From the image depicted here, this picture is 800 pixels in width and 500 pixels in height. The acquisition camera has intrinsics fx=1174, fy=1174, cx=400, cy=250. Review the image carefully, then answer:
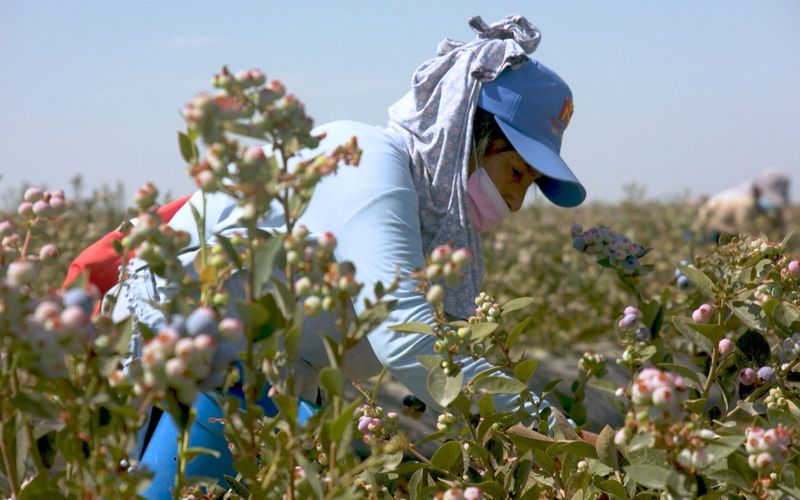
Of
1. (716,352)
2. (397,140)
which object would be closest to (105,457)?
(716,352)

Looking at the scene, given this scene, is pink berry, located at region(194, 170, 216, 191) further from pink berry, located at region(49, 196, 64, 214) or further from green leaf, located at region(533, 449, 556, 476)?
green leaf, located at region(533, 449, 556, 476)

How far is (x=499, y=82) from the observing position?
2170mm

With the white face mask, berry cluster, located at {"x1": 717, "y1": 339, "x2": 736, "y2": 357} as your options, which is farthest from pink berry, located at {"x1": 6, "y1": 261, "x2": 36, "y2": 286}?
the white face mask

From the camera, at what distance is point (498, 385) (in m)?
1.31

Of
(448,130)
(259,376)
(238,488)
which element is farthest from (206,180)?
(448,130)

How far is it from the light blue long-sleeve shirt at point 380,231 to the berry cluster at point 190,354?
75cm

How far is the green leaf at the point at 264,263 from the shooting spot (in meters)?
0.89

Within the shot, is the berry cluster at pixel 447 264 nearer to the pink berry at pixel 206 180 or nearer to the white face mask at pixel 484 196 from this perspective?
the pink berry at pixel 206 180

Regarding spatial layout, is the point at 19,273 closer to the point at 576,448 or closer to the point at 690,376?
the point at 576,448

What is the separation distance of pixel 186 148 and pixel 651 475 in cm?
49

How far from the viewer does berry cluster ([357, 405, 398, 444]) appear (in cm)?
140

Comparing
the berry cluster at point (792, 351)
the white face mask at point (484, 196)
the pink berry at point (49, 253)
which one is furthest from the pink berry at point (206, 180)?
the white face mask at point (484, 196)

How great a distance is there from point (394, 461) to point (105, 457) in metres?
0.47

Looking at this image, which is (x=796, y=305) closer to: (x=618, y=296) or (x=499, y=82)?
(x=499, y=82)
